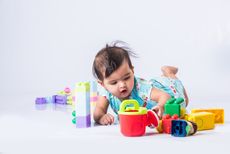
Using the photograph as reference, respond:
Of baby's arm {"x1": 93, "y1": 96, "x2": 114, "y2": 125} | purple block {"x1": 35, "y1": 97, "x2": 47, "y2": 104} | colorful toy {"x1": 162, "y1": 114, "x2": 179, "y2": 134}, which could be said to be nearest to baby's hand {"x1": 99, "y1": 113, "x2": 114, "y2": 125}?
baby's arm {"x1": 93, "y1": 96, "x2": 114, "y2": 125}

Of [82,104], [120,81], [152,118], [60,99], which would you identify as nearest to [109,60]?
[120,81]

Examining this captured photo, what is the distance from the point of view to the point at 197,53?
3561 millimetres

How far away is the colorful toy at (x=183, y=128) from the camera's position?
1.65 meters

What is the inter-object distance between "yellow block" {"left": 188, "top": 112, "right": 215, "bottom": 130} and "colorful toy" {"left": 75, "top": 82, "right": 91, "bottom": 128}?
1.44 ft

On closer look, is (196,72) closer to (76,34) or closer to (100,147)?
(76,34)

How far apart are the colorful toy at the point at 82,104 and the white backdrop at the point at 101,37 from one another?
5.34ft

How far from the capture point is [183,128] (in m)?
1.66

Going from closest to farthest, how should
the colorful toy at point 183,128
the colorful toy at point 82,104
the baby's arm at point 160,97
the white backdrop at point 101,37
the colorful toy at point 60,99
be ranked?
the colorful toy at point 183,128, the colorful toy at point 82,104, the baby's arm at point 160,97, the colorful toy at point 60,99, the white backdrop at point 101,37

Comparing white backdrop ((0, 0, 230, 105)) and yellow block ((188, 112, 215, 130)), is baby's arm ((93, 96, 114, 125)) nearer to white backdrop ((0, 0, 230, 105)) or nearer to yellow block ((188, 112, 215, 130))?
yellow block ((188, 112, 215, 130))

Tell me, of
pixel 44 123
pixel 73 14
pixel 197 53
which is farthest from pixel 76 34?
pixel 44 123

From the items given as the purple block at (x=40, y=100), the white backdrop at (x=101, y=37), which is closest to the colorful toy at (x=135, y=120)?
the purple block at (x=40, y=100)

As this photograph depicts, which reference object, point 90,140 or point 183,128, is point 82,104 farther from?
point 183,128

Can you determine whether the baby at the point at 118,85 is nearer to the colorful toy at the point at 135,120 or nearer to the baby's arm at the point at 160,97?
the baby's arm at the point at 160,97

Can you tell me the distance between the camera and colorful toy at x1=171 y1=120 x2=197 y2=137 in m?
1.65
